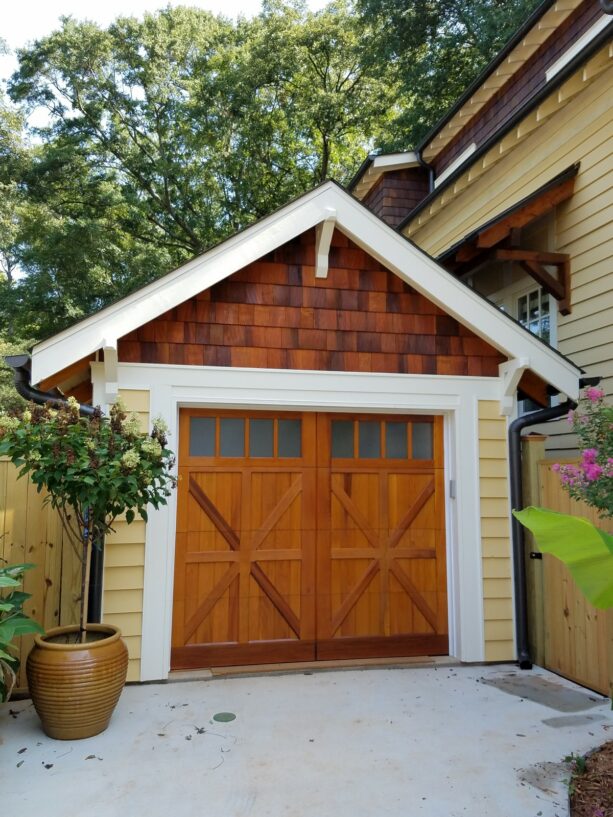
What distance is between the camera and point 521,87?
8398 millimetres

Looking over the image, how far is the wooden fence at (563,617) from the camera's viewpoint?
451cm

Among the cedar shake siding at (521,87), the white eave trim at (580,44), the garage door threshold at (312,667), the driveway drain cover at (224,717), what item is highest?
the cedar shake siding at (521,87)

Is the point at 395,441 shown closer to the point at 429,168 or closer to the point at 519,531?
the point at 519,531

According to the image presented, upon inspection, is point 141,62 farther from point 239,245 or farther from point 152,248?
point 239,245

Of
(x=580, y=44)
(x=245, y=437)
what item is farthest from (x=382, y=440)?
(x=580, y=44)

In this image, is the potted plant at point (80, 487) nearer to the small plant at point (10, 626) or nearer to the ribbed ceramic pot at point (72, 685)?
the ribbed ceramic pot at point (72, 685)

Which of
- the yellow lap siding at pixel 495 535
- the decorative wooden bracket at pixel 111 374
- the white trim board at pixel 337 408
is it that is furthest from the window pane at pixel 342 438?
the decorative wooden bracket at pixel 111 374

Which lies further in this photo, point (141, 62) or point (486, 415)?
point (141, 62)

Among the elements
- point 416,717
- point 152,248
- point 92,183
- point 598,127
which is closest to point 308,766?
point 416,717

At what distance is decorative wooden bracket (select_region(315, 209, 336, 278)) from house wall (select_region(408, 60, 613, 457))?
8.89 feet

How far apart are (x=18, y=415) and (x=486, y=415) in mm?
3660

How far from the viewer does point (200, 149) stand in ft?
64.8

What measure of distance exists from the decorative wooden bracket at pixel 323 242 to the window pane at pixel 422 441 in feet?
5.03

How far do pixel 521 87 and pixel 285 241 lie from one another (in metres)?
5.40
